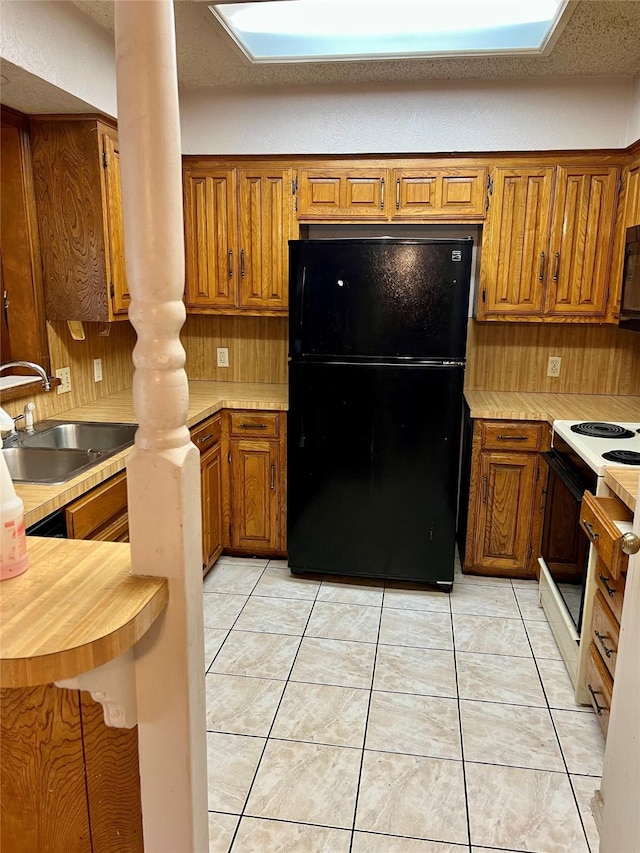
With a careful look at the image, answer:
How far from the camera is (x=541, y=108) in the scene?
9.64 feet

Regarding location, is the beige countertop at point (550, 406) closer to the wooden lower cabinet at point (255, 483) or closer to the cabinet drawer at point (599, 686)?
the wooden lower cabinet at point (255, 483)

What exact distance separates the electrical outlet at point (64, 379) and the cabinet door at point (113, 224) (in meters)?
0.38

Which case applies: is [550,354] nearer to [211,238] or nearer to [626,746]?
[211,238]

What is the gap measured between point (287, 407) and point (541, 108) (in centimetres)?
189

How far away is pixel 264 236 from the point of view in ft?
10.5

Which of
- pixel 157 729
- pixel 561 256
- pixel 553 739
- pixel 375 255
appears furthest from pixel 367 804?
pixel 561 256

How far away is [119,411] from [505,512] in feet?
6.24

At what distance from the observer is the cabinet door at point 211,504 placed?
294 cm

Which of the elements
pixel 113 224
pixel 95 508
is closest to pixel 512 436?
pixel 95 508

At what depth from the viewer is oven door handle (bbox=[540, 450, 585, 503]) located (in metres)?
2.26

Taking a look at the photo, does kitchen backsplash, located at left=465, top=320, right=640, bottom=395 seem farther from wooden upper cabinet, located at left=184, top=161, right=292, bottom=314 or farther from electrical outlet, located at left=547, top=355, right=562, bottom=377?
wooden upper cabinet, located at left=184, top=161, right=292, bottom=314

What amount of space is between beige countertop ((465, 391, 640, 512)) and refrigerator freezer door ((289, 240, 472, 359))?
41 centimetres

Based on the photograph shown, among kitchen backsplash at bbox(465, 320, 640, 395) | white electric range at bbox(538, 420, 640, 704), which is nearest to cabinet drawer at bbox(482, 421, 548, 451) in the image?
white electric range at bbox(538, 420, 640, 704)

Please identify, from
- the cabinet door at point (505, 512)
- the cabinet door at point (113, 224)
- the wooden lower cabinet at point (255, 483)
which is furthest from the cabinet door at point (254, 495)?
the cabinet door at point (505, 512)
